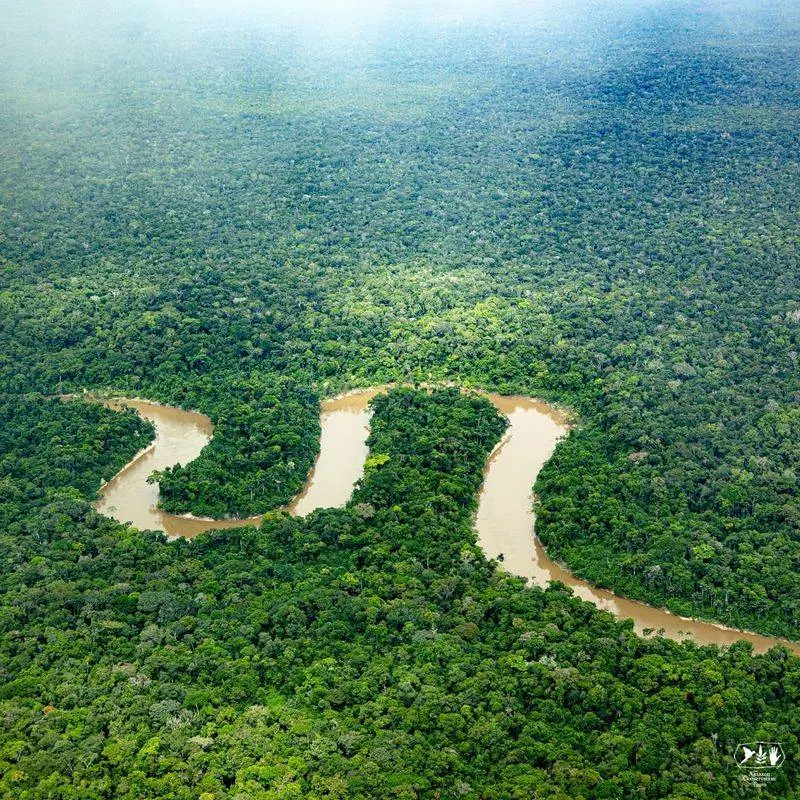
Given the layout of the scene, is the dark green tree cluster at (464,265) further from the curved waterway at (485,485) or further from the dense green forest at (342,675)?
the dense green forest at (342,675)

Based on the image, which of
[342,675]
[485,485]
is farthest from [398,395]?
[342,675]

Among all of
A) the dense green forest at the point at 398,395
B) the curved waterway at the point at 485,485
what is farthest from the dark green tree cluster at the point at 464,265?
the curved waterway at the point at 485,485

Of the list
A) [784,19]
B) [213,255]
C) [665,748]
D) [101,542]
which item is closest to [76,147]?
[213,255]

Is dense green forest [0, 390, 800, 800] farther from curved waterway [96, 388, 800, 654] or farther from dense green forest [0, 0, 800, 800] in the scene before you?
curved waterway [96, 388, 800, 654]

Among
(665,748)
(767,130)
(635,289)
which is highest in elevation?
(767,130)

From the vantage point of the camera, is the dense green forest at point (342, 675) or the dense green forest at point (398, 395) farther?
the dense green forest at point (398, 395)

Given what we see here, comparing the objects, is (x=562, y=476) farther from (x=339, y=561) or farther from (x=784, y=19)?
(x=784, y=19)

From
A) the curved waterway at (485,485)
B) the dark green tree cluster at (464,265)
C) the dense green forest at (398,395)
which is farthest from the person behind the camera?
the dark green tree cluster at (464,265)
